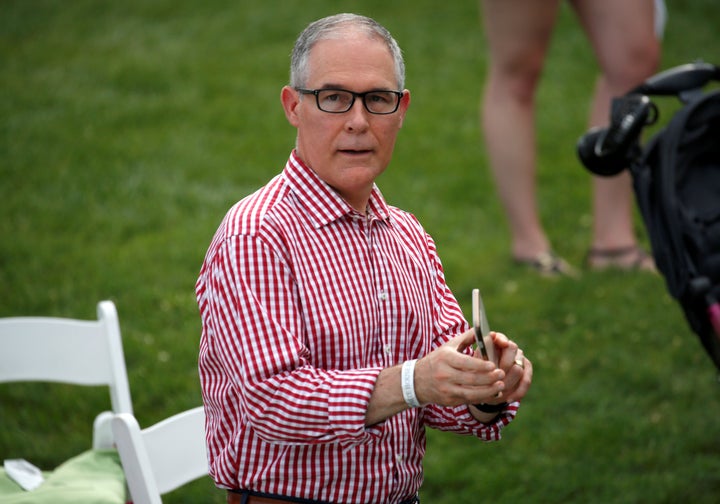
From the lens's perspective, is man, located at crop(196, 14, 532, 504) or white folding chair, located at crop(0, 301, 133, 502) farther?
white folding chair, located at crop(0, 301, 133, 502)

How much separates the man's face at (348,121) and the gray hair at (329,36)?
15 mm

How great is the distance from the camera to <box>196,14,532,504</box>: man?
6.78ft

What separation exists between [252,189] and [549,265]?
2.11 m

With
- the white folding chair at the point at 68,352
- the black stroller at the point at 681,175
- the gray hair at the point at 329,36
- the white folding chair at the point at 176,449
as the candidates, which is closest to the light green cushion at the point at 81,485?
the white folding chair at the point at 176,449

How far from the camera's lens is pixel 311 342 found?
2.18m

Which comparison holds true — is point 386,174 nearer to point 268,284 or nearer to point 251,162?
point 251,162

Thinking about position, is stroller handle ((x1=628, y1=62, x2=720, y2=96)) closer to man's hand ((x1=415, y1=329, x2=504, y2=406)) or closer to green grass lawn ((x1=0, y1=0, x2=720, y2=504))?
green grass lawn ((x1=0, y1=0, x2=720, y2=504))

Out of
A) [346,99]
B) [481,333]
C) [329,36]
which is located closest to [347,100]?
[346,99]

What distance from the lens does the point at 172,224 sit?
20.4ft

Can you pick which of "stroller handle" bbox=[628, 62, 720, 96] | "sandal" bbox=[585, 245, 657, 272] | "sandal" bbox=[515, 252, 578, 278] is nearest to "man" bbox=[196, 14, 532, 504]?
"stroller handle" bbox=[628, 62, 720, 96]

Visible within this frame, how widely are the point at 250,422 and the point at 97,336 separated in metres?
1.24

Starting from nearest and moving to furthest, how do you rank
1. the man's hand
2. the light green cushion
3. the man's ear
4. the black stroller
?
Result: the man's hand, the man's ear, the light green cushion, the black stroller

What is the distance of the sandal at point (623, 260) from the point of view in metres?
5.43

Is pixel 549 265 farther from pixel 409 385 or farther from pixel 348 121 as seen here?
pixel 409 385
